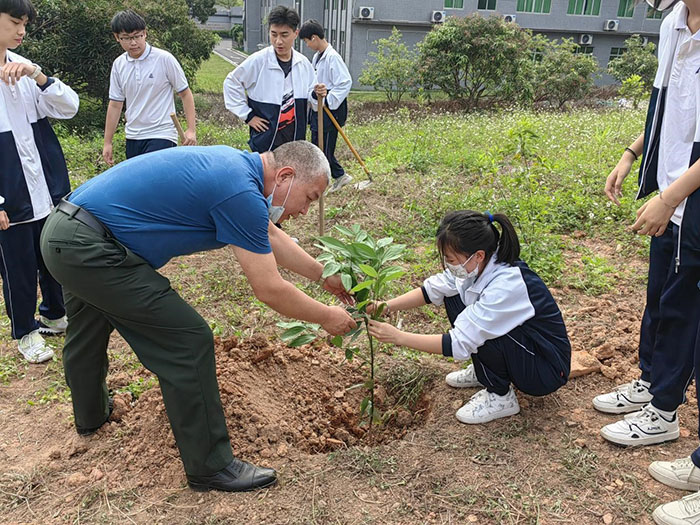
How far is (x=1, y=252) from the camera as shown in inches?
127

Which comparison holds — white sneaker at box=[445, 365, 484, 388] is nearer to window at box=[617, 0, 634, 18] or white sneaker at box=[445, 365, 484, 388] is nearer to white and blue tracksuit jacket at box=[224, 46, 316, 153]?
white and blue tracksuit jacket at box=[224, 46, 316, 153]

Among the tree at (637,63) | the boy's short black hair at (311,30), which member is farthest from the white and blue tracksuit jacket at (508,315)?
the tree at (637,63)

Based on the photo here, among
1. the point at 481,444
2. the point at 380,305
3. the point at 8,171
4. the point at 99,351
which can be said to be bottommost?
the point at 481,444

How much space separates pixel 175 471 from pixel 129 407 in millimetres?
584

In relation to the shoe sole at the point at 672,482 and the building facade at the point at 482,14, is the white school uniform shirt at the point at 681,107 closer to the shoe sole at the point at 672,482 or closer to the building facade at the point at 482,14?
the shoe sole at the point at 672,482

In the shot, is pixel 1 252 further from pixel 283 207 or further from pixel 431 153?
pixel 431 153

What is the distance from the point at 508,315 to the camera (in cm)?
243

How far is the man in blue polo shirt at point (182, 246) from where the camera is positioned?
2.08 metres

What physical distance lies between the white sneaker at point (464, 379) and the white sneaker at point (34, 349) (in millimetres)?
2324

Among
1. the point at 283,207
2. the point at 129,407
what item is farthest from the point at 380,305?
the point at 129,407

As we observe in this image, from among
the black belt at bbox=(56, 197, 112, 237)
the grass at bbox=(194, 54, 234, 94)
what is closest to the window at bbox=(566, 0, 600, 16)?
the grass at bbox=(194, 54, 234, 94)

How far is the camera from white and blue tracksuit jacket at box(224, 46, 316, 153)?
476 centimetres

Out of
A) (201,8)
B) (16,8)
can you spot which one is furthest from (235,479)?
(201,8)

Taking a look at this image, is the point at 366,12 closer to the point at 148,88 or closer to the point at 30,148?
the point at 148,88
